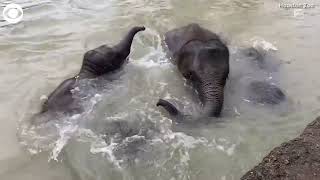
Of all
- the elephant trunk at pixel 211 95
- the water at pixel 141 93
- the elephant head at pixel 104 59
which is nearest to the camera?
the water at pixel 141 93

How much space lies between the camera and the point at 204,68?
22.0ft

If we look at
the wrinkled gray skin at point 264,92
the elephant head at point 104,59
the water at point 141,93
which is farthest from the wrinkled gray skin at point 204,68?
the elephant head at point 104,59

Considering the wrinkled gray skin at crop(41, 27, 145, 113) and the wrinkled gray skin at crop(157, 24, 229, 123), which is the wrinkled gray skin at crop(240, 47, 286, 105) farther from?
the wrinkled gray skin at crop(41, 27, 145, 113)

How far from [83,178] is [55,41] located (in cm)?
408

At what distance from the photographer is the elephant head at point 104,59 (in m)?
7.13

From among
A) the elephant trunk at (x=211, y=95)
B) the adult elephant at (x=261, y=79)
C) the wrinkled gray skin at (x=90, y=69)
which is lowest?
the adult elephant at (x=261, y=79)

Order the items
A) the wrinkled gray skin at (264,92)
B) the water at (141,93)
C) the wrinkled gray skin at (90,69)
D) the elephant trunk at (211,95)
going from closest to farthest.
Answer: the water at (141,93)
the elephant trunk at (211,95)
the wrinkled gray skin at (90,69)
the wrinkled gray skin at (264,92)

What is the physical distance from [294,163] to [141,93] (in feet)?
10.1

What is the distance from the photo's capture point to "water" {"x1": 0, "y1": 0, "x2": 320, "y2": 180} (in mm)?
5605

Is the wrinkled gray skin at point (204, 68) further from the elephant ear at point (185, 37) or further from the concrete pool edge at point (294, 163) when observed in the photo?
the concrete pool edge at point (294, 163)

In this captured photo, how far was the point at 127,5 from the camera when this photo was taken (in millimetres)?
10766

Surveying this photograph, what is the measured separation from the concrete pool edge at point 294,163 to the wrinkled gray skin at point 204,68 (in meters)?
1.62

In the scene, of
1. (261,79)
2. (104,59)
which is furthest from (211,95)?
(104,59)

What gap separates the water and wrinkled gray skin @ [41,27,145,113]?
6.3 inches
